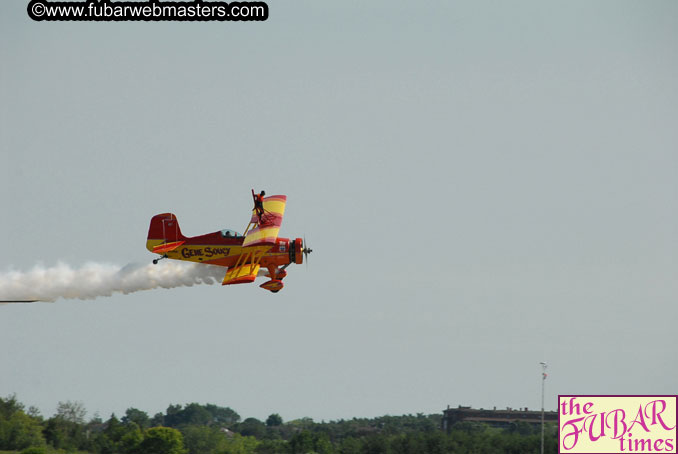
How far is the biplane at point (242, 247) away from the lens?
57.6 meters

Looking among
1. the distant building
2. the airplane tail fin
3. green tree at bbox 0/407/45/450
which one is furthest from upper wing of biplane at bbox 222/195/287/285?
the distant building

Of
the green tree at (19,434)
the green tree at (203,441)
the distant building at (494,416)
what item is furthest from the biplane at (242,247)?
the distant building at (494,416)

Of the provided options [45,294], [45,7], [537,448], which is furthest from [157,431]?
[45,7]

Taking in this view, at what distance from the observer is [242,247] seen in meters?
58.7

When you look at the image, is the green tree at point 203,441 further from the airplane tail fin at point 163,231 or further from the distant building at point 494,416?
the distant building at point 494,416

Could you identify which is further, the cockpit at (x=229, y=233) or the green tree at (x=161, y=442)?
the green tree at (x=161, y=442)

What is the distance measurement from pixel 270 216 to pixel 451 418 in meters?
146

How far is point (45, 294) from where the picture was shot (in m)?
62.6

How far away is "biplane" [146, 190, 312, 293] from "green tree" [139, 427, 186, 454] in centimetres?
4528

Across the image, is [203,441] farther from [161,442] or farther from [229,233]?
[229,233]

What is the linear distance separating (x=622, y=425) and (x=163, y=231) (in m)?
27.5

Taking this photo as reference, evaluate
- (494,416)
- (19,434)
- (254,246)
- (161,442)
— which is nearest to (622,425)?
(254,246)

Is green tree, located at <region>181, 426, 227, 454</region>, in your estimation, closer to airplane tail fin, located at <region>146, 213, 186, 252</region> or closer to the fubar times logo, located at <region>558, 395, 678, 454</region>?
airplane tail fin, located at <region>146, 213, 186, 252</region>

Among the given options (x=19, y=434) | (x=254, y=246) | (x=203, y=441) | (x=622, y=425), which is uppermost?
(x=254, y=246)
